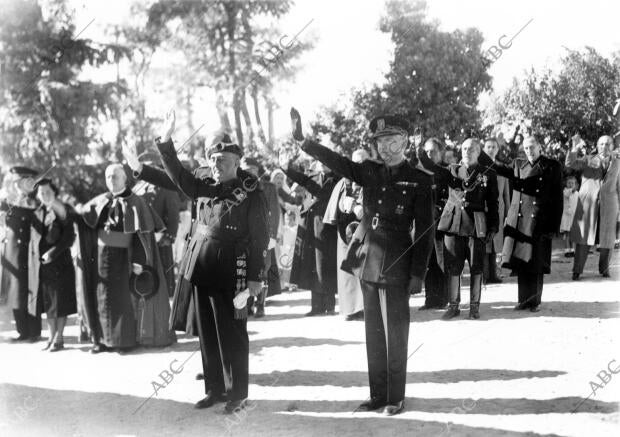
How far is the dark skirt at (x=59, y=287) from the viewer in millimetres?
8180

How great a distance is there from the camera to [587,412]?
4914mm

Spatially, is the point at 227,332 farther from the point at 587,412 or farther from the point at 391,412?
the point at 587,412

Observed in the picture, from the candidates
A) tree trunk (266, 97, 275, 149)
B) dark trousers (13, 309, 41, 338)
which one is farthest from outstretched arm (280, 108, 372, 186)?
tree trunk (266, 97, 275, 149)

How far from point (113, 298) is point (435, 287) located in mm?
4072

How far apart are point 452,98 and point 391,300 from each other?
1365cm

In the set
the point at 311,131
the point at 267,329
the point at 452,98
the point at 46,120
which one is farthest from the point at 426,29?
the point at 267,329

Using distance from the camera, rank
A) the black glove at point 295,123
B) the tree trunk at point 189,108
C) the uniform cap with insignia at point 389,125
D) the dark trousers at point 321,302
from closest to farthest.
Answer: the black glove at point 295,123
the uniform cap with insignia at point 389,125
the dark trousers at point 321,302
the tree trunk at point 189,108

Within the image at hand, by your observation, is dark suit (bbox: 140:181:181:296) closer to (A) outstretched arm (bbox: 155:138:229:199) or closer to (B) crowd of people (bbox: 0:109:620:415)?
(B) crowd of people (bbox: 0:109:620:415)

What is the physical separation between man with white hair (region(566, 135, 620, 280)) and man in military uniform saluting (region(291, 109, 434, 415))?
261 inches

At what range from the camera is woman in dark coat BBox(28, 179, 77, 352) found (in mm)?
8070

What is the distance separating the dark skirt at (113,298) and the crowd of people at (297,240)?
0.02m

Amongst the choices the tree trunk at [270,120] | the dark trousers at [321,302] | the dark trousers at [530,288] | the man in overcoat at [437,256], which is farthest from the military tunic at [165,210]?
the tree trunk at [270,120]

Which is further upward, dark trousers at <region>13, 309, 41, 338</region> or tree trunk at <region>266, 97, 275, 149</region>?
tree trunk at <region>266, 97, 275, 149</region>

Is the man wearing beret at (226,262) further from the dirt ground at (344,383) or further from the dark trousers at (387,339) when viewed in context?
the dark trousers at (387,339)
